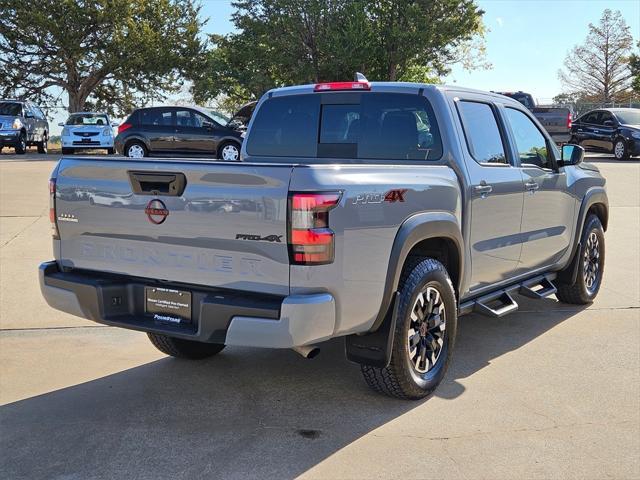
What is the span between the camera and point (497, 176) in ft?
16.2

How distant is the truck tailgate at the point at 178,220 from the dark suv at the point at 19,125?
21208mm

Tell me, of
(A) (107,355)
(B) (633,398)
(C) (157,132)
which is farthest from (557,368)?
(C) (157,132)

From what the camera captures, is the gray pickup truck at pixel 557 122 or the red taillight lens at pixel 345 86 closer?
the red taillight lens at pixel 345 86

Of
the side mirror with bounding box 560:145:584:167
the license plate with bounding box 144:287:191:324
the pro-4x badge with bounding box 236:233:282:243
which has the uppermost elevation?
the side mirror with bounding box 560:145:584:167

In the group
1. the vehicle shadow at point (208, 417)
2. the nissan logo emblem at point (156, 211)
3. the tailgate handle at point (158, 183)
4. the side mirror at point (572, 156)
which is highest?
the side mirror at point (572, 156)

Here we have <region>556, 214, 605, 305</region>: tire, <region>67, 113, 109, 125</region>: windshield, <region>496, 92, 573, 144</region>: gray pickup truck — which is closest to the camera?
<region>556, 214, 605, 305</region>: tire

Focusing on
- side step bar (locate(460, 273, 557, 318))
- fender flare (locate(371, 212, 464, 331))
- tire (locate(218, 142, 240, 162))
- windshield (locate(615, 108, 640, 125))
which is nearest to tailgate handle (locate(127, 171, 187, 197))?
fender flare (locate(371, 212, 464, 331))

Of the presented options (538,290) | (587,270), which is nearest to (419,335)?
(538,290)

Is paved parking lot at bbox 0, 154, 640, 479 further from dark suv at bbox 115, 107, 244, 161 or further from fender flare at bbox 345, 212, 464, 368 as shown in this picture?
dark suv at bbox 115, 107, 244, 161

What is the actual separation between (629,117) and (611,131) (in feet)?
3.31

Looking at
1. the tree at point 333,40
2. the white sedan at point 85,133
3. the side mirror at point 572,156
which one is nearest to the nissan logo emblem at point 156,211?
the side mirror at point 572,156

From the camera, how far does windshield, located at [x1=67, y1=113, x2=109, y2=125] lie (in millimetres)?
23328

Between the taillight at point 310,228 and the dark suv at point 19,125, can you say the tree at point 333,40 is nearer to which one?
the dark suv at point 19,125

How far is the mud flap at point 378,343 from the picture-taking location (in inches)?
154
